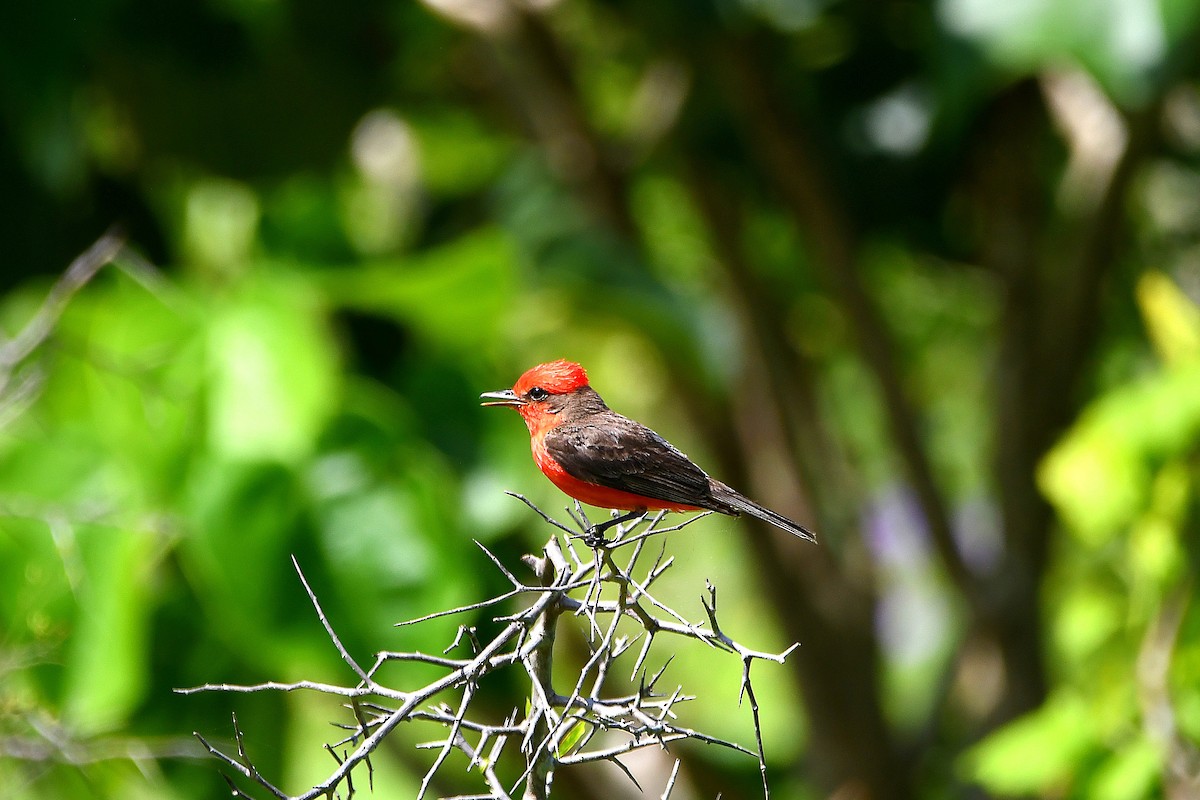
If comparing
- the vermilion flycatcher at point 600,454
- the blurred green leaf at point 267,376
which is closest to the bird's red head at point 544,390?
the vermilion flycatcher at point 600,454

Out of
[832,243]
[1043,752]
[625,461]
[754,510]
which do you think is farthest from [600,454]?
[832,243]

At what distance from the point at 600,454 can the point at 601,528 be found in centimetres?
9

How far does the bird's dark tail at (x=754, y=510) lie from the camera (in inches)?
46.5

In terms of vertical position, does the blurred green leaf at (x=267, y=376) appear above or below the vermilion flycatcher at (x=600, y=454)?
below

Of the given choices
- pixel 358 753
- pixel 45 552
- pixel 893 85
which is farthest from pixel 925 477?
pixel 358 753

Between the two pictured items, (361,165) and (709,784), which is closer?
(709,784)

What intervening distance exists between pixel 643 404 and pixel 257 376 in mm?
2997

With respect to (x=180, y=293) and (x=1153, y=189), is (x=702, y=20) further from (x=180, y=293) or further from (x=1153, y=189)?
(x=1153, y=189)

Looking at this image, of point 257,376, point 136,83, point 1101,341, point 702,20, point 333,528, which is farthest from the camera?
point 1101,341

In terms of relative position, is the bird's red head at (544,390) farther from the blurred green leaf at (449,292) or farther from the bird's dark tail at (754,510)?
the blurred green leaf at (449,292)

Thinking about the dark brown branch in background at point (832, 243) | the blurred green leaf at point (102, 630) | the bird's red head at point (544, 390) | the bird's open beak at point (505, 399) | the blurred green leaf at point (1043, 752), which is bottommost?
the blurred green leaf at point (102, 630)

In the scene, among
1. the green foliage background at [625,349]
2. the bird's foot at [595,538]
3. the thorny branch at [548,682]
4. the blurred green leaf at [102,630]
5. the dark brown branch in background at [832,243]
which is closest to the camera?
the thorny branch at [548,682]

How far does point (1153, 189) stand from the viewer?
20.0 ft

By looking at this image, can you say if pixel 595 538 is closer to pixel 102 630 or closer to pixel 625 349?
pixel 102 630
